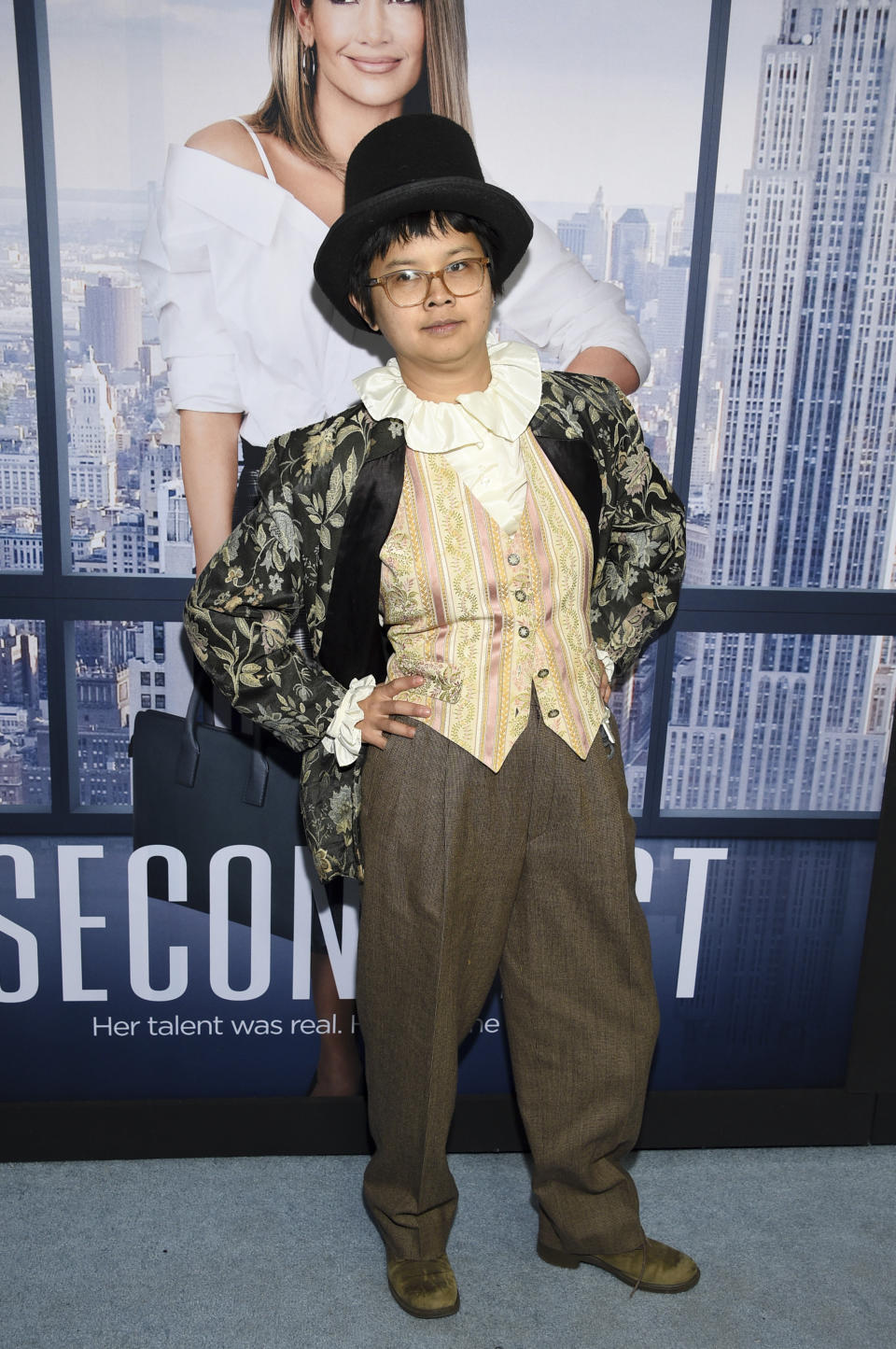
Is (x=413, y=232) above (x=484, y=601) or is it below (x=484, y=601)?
above

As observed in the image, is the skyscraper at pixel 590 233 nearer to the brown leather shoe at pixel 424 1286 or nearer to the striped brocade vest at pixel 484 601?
the striped brocade vest at pixel 484 601

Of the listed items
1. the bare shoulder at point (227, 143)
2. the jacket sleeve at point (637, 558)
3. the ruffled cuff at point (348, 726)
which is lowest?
the ruffled cuff at point (348, 726)

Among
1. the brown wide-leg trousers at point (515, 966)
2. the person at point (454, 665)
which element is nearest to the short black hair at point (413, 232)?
the person at point (454, 665)

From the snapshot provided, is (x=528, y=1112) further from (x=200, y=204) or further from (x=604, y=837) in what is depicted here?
(x=200, y=204)

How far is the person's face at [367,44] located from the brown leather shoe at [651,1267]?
6.51 ft

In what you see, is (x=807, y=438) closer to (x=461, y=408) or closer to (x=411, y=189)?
(x=461, y=408)

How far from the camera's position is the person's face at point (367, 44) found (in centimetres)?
174

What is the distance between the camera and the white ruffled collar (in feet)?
5.34

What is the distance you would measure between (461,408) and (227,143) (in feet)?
2.02

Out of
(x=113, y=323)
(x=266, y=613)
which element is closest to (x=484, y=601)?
(x=266, y=613)

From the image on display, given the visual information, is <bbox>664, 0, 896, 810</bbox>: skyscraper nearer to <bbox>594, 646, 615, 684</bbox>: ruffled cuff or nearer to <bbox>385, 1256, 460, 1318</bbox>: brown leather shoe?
<bbox>594, 646, 615, 684</bbox>: ruffled cuff

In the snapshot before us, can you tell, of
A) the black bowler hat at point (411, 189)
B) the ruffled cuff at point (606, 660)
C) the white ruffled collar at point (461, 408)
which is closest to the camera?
the black bowler hat at point (411, 189)

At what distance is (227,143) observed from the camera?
1787 mm

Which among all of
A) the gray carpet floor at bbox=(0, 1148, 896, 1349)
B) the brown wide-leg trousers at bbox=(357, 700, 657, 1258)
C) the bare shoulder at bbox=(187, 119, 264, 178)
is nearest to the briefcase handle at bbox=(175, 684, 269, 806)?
the brown wide-leg trousers at bbox=(357, 700, 657, 1258)
